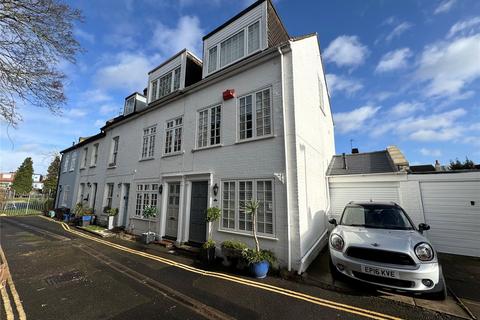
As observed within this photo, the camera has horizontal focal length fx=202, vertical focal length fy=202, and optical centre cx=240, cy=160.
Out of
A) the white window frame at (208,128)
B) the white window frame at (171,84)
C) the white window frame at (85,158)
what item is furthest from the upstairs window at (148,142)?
the white window frame at (85,158)

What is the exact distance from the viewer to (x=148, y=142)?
42.4 ft

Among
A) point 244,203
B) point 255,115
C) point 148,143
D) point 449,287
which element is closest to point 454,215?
point 449,287

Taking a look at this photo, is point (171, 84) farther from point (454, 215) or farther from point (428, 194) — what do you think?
point (454, 215)

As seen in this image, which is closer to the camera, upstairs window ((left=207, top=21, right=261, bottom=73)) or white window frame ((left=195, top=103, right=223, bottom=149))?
upstairs window ((left=207, top=21, right=261, bottom=73))

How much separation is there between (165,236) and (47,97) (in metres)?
7.54

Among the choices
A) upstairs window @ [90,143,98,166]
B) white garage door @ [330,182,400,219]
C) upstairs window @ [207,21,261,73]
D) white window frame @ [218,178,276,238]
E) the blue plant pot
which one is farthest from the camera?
upstairs window @ [90,143,98,166]

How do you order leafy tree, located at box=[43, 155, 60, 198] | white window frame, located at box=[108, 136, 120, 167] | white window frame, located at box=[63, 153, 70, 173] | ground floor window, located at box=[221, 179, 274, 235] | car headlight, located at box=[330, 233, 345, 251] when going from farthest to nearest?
leafy tree, located at box=[43, 155, 60, 198] < white window frame, located at box=[63, 153, 70, 173] < white window frame, located at box=[108, 136, 120, 167] < ground floor window, located at box=[221, 179, 274, 235] < car headlight, located at box=[330, 233, 345, 251]

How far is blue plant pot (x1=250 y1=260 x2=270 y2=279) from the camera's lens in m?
5.96

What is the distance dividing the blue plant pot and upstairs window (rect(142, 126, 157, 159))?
925 cm

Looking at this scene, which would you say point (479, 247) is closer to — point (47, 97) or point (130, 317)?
point (130, 317)

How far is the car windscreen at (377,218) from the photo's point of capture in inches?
223

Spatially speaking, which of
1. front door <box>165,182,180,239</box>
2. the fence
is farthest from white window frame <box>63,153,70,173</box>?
front door <box>165,182,180,239</box>

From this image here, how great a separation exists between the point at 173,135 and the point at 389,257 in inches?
409

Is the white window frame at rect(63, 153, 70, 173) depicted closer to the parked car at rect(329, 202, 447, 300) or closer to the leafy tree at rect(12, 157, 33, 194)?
the parked car at rect(329, 202, 447, 300)
